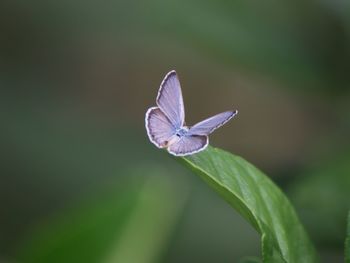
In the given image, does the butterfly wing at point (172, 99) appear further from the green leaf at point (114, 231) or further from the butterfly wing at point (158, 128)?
the green leaf at point (114, 231)

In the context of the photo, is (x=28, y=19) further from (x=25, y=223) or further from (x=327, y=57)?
(x=327, y=57)

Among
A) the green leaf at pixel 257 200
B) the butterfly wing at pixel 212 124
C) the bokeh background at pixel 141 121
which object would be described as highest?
the butterfly wing at pixel 212 124

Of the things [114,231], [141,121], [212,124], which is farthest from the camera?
[141,121]

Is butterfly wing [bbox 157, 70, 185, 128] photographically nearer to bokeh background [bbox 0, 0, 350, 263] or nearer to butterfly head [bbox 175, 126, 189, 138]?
butterfly head [bbox 175, 126, 189, 138]

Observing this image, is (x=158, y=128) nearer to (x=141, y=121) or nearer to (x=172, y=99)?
(x=172, y=99)

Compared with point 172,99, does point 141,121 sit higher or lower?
lower

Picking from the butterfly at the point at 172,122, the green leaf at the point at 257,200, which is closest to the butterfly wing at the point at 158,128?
the butterfly at the point at 172,122

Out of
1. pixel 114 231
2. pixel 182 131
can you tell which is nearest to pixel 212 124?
pixel 182 131
